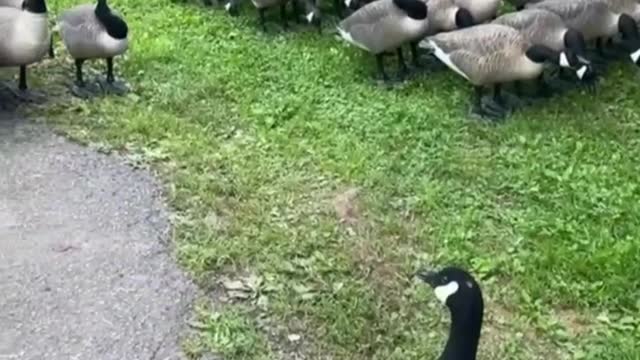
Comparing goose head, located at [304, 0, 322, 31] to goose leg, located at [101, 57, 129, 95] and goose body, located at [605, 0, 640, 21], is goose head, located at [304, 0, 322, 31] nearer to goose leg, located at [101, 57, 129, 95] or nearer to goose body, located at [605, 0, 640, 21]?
goose leg, located at [101, 57, 129, 95]

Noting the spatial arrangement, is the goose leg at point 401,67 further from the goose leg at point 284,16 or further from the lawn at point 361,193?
the goose leg at point 284,16

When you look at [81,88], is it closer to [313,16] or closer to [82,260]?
[313,16]

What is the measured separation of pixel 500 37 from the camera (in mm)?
6766

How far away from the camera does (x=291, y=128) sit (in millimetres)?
6746

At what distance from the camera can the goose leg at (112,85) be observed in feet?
23.7

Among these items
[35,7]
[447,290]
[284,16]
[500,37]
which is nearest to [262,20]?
[284,16]

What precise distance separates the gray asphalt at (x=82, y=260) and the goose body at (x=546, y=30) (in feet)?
7.88

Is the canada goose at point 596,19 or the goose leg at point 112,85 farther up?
the canada goose at point 596,19

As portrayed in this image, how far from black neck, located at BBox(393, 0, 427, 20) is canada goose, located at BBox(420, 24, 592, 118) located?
0.25 m

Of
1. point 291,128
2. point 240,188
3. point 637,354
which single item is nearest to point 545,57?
point 291,128

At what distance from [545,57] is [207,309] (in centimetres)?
285

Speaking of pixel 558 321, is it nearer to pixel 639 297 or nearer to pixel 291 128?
pixel 639 297

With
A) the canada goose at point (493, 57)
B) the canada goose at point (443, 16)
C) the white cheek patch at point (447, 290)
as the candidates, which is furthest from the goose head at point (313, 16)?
the white cheek patch at point (447, 290)

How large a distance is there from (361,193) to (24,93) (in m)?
2.37
